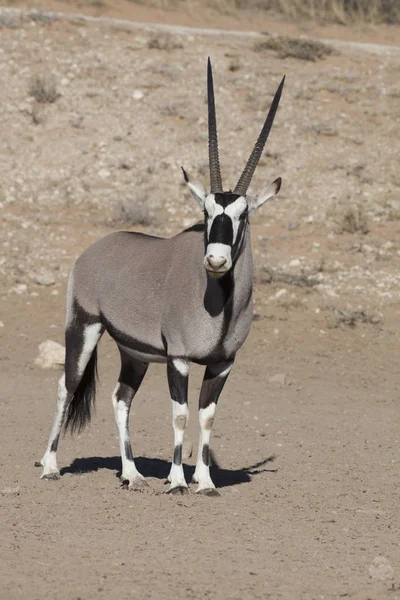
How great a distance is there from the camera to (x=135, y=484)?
8.44 meters

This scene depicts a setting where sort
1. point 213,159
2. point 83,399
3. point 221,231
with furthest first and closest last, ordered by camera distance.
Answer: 1. point 83,399
2. point 213,159
3. point 221,231

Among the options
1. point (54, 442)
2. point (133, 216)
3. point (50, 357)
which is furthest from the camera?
point (133, 216)

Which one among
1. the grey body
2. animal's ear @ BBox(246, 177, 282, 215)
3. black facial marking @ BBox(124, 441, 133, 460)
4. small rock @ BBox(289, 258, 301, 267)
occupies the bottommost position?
small rock @ BBox(289, 258, 301, 267)

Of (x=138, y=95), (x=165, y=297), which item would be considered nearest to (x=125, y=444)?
(x=165, y=297)

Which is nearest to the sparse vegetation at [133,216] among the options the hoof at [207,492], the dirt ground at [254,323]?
the dirt ground at [254,323]

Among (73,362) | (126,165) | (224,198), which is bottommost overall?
(126,165)

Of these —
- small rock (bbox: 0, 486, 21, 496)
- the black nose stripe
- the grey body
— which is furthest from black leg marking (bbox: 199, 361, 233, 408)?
small rock (bbox: 0, 486, 21, 496)

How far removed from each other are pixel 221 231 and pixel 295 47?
17107mm

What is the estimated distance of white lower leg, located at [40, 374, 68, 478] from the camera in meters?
8.76

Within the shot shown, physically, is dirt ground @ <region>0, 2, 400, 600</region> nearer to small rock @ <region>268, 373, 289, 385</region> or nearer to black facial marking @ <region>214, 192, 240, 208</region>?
small rock @ <region>268, 373, 289, 385</region>

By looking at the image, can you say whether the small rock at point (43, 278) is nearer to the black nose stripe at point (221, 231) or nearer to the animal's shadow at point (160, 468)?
the animal's shadow at point (160, 468)

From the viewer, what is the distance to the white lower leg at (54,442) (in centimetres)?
876

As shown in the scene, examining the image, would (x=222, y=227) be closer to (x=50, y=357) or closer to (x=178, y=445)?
(x=178, y=445)

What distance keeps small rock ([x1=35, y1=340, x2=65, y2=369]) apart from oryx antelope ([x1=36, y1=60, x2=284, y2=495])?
433cm
